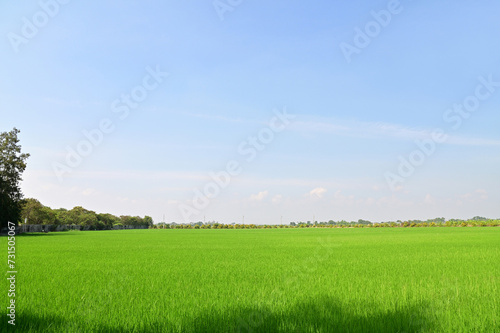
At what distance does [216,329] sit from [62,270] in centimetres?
958

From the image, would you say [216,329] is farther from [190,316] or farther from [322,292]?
[322,292]

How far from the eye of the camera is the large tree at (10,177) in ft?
152

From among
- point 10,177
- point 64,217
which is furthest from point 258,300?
point 64,217

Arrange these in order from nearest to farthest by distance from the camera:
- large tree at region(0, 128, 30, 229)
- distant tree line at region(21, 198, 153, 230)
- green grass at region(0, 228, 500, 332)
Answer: green grass at region(0, 228, 500, 332) → large tree at region(0, 128, 30, 229) → distant tree line at region(21, 198, 153, 230)

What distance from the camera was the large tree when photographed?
46375 millimetres

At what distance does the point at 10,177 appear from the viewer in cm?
4884

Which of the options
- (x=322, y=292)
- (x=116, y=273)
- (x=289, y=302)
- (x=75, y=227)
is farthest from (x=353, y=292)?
(x=75, y=227)

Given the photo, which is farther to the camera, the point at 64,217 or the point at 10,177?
the point at 64,217

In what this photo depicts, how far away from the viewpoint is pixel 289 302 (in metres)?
7.79

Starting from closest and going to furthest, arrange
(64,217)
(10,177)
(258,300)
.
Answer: (258,300) < (10,177) < (64,217)

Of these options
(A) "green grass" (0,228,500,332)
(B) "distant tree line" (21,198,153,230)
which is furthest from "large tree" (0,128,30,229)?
(A) "green grass" (0,228,500,332)

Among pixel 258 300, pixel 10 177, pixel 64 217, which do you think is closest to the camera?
pixel 258 300

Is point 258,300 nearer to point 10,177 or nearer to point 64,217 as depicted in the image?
point 10,177

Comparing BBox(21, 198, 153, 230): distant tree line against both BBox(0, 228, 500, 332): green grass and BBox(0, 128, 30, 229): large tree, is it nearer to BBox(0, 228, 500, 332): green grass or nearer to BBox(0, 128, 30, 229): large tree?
BBox(0, 128, 30, 229): large tree
